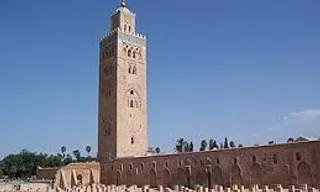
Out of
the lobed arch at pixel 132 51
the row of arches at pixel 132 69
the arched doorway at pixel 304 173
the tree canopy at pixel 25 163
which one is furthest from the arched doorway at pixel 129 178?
the tree canopy at pixel 25 163

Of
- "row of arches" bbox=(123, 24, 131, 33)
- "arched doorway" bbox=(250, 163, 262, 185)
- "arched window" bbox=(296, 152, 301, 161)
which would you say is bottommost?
"arched doorway" bbox=(250, 163, 262, 185)

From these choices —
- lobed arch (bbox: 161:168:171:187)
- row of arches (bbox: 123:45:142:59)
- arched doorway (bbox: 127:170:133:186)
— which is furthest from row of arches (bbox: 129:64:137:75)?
lobed arch (bbox: 161:168:171:187)

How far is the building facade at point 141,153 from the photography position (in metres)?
18.6

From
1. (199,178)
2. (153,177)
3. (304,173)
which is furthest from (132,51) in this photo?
(304,173)

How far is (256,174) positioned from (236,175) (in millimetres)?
1206

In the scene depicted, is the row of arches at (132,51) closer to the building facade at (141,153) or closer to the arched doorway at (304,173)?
the building facade at (141,153)

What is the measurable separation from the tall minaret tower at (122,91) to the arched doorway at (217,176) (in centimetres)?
965

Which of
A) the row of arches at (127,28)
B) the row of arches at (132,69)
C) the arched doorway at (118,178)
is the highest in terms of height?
the row of arches at (127,28)

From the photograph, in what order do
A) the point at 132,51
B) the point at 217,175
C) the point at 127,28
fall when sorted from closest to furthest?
the point at 217,175, the point at 132,51, the point at 127,28

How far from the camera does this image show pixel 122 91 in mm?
30938

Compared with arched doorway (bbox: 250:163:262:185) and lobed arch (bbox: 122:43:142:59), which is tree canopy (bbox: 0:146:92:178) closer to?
lobed arch (bbox: 122:43:142:59)

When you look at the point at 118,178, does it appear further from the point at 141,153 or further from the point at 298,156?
the point at 298,156

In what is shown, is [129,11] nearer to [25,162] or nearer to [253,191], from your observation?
[253,191]

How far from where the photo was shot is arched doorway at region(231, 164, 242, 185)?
20731 millimetres
